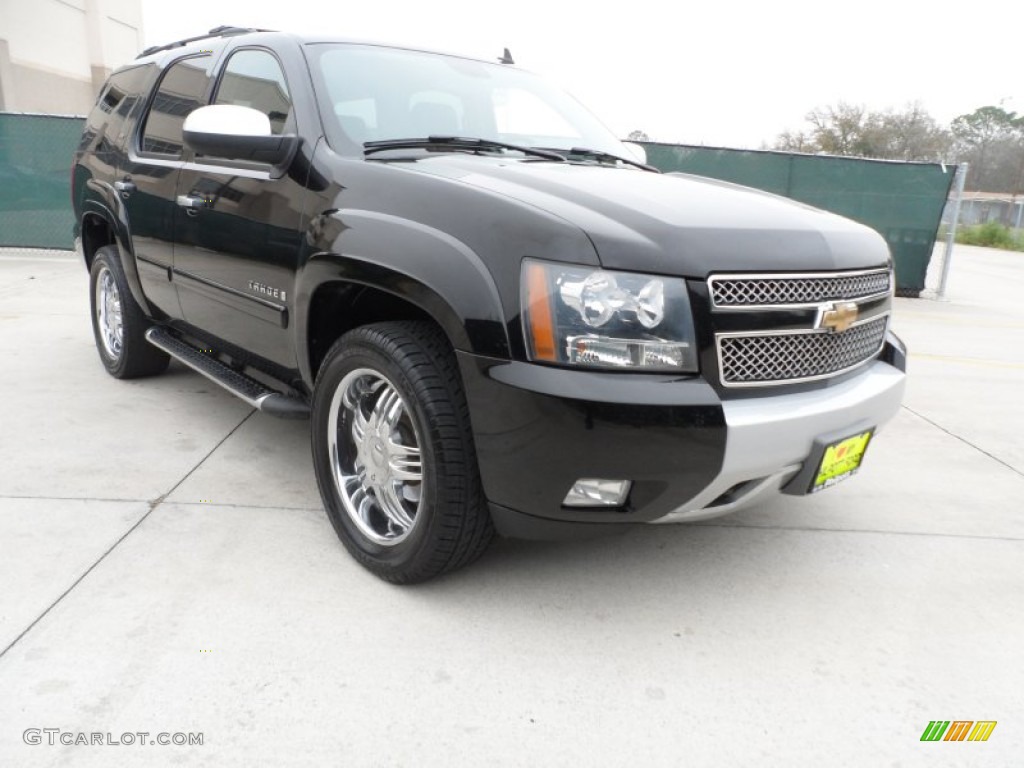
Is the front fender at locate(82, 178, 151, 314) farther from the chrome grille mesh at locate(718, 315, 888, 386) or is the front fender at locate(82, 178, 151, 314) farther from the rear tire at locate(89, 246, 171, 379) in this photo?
the chrome grille mesh at locate(718, 315, 888, 386)

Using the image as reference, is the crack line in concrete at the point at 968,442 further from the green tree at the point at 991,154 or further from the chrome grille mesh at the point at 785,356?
the green tree at the point at 991,154

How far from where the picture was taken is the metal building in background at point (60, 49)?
2278cm

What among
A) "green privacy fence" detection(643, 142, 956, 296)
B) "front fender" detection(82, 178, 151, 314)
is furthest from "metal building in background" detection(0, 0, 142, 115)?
"front fender" detection(82, 178, 151, 314)

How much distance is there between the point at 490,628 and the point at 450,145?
70.8 inches

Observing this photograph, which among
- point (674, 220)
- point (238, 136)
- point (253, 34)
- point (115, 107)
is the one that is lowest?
point (674, 220)

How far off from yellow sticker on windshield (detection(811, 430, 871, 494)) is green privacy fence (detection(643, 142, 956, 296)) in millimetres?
8093

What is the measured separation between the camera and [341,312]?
2867 mm

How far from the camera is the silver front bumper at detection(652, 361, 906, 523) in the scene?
7.14 feet

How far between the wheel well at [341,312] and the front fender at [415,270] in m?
0.06

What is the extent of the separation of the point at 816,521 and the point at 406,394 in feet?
6.35

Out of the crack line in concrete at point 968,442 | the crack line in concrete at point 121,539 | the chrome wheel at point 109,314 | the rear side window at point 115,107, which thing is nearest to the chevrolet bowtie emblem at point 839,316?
the crack line in concrete at point 968,442

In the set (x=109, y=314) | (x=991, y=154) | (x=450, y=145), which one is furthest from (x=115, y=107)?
(x=991, y=154)

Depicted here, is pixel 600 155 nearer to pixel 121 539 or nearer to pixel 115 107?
pixel 121 539

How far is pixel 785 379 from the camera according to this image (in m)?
2.37
